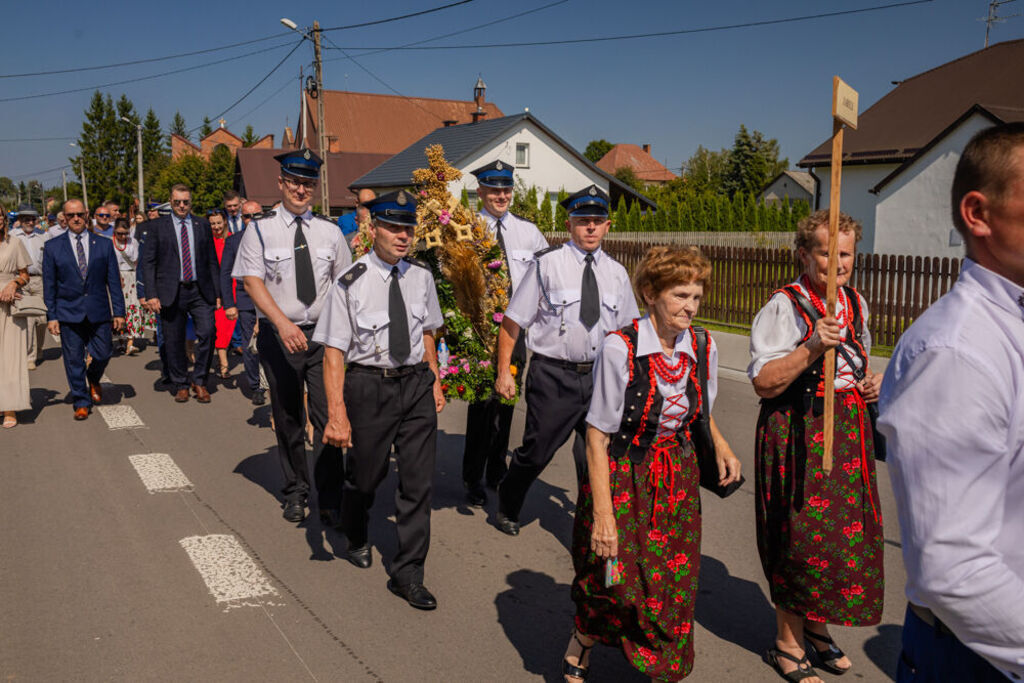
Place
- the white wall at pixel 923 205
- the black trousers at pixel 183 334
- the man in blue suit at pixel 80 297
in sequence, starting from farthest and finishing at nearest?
1. the white wall at pixel 923 205
2. the black trousers at pixel 183 334
3. the man in blue suit at pixel 80 297

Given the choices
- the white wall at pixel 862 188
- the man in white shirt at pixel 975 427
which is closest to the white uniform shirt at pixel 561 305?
the man in white shirt at pixel 975 427

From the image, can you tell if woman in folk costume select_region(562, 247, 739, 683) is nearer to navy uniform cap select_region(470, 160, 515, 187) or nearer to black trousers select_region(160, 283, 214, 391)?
navy uniform cap select_region(470, 160, 515, 187)

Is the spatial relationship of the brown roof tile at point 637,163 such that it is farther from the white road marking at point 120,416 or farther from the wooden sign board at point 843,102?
the wooden sign board at point 843,102

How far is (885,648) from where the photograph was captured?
13.4 feet

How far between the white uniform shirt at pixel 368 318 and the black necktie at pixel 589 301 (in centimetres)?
107

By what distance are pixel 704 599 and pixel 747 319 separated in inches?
433

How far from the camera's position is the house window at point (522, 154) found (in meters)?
46.6

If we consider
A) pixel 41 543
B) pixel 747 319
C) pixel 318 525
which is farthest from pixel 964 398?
pixel 747 319

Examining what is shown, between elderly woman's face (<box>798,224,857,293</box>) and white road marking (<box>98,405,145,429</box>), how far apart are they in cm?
724

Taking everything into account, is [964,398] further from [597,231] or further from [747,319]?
[747,319]

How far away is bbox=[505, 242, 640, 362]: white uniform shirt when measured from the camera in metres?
5.27

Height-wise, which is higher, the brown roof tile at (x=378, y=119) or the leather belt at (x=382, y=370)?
the brown roof tile at (x=378, y=119)

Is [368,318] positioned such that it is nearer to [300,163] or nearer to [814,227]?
[300,163]

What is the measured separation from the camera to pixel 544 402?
527 cm
